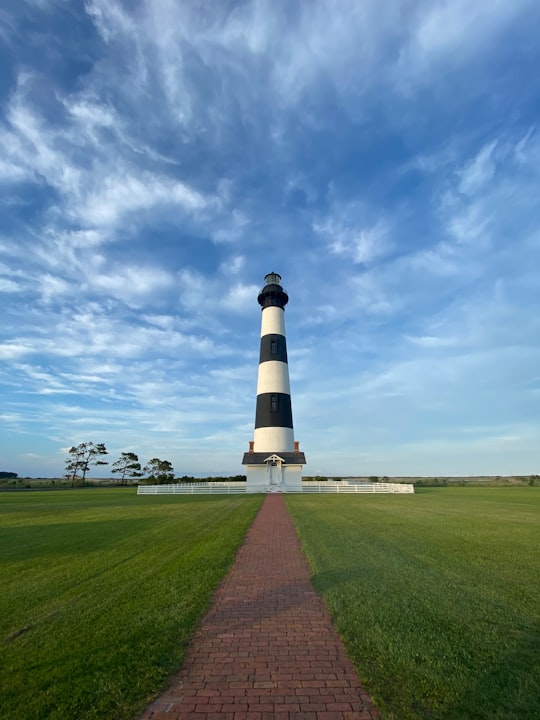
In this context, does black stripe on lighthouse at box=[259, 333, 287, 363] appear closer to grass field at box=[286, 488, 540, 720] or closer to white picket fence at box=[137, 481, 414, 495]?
white picket fence at box=[137, 481, 414, 495]

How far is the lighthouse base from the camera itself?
3319cm

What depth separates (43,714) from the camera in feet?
10.9

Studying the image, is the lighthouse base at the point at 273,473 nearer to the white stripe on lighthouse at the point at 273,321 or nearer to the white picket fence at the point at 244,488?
the white picket fence at the point at 244,488

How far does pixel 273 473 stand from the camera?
110ft

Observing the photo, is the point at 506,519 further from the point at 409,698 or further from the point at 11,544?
the point at 11,544

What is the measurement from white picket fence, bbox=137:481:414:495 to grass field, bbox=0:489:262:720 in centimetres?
2338

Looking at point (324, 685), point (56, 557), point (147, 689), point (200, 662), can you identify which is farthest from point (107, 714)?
point (56, 557)

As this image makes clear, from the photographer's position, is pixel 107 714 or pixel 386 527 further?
pixel 386 527

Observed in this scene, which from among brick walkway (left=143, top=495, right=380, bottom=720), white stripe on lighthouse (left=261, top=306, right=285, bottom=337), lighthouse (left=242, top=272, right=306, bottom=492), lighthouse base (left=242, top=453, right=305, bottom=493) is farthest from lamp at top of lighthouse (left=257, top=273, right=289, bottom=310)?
brick walkway (left=143, top=495, right=380, bottom=720)

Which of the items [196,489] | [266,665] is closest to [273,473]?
[196,489]

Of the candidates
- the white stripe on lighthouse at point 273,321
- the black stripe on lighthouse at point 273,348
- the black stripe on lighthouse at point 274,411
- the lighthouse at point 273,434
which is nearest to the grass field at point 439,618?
the lighthouse at point 273,434

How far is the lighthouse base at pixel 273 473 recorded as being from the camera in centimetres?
3319

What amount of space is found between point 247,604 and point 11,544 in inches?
330

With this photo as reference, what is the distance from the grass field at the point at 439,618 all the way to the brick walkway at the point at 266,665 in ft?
0.89
